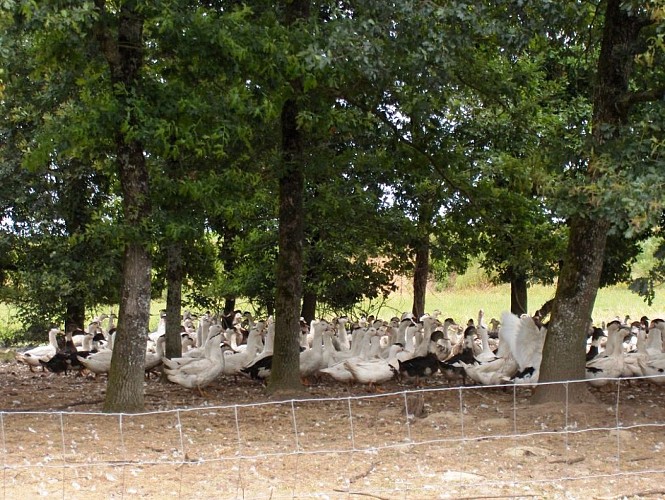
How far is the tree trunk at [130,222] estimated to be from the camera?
1126 cm

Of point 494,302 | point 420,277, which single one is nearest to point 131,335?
point 420,277

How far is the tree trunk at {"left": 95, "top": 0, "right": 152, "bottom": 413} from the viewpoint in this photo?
443 inches

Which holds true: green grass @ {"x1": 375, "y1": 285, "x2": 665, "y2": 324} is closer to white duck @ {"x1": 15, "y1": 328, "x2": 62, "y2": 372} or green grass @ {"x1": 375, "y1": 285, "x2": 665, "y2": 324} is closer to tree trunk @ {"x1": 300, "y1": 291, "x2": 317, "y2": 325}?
tree trunk @ {"x1": 300, "y1": 291, "x2": 317, "y2": 325}

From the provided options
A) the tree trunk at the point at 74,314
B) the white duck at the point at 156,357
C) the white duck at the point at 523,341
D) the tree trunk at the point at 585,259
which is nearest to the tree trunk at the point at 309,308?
the tree trunk at the point at 74,314

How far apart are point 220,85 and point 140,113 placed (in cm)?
152

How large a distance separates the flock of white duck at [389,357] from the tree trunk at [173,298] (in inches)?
13.8

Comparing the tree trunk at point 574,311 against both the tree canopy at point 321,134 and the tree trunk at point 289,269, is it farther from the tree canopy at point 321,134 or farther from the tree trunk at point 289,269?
the tree trunk at point 289,269

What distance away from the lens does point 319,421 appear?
1211cm

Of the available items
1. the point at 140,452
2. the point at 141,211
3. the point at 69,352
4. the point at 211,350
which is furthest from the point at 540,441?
the point at 69,352

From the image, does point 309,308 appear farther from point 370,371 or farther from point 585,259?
point 585,259

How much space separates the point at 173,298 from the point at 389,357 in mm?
3913

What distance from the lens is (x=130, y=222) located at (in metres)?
11.4

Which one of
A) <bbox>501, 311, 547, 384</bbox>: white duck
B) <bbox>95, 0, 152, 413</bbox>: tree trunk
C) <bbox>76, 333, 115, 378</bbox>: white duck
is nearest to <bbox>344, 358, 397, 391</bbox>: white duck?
<bbox>501, 311, 547, 384</bbox>: white duck

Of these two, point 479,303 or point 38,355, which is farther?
point 479,303
